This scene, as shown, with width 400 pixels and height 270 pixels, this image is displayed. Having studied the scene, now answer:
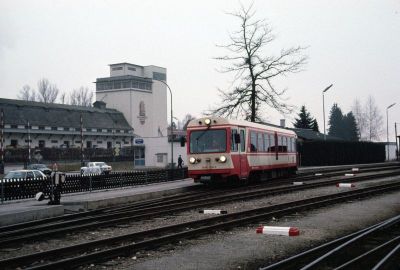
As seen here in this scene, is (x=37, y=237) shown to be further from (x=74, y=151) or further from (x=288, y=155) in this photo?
(x=74, y=151)

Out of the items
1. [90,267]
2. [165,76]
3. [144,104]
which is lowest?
[90,267]

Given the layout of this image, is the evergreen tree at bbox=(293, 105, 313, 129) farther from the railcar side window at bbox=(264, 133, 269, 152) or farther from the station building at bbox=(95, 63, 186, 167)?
the railcar side window at bbox=(264, 133, 269, 152)

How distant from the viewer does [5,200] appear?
810 inches

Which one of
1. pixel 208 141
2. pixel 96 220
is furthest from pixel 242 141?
pixel 96 220

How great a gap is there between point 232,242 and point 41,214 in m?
7.82

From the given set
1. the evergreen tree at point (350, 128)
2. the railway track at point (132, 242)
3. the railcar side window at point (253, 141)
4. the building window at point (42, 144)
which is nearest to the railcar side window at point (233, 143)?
the railcar side window at point (253, 141)

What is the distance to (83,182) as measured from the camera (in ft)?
82.3

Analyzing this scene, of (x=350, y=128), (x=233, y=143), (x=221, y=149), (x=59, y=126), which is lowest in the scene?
(x=221, y=149)

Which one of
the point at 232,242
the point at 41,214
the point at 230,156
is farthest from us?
the point at 230,156

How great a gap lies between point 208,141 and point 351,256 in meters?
15.2

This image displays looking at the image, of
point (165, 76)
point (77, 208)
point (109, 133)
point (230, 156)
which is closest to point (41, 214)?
point (77, 208)

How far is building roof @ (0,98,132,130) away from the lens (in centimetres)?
7669

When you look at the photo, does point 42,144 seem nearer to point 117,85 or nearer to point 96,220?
point 117,85

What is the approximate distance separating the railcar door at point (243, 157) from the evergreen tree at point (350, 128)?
97.5 m
